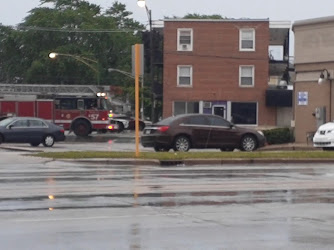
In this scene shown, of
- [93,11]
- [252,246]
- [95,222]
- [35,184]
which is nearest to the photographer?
[252,246]

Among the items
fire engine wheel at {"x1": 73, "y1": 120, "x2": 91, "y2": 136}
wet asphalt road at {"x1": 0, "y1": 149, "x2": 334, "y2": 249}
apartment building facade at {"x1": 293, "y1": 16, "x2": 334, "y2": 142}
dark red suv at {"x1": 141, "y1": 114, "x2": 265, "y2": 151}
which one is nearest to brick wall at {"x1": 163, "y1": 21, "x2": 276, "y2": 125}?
fire engine wheel at {"x1": 73, "y1": 120, "x2": 91, "y2": 136}

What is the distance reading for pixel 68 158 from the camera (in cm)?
2484

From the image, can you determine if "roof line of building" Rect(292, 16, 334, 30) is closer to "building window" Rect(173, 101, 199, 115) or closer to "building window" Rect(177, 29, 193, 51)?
"building window" Rect(177, 29, 193, 51)

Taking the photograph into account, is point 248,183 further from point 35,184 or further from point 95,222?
point 95,222

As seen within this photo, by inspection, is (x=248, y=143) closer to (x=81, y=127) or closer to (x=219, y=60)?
(x=81, y=127)

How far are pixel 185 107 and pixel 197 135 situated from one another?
86.1 ft

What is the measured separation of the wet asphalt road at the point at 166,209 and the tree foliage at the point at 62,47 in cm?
6232

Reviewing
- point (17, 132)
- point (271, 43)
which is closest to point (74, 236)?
point (17, 132)

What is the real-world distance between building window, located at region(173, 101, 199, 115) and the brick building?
7 cm

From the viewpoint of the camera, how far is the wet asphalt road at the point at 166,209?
1014cm

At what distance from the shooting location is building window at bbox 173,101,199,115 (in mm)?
56531

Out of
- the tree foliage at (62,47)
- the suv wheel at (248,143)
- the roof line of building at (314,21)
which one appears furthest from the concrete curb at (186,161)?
the tree foliage at (62,47)

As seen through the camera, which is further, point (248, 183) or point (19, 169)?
point (19, 169)

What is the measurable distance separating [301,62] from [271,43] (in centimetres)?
2341
